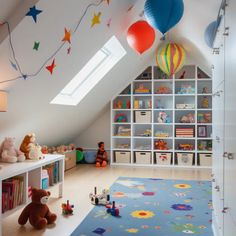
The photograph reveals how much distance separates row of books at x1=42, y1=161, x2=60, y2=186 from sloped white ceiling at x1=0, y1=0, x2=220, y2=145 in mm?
615

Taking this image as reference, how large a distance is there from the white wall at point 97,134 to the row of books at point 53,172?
2746mm

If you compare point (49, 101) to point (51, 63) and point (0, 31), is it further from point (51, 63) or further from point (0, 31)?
point (0, 31)

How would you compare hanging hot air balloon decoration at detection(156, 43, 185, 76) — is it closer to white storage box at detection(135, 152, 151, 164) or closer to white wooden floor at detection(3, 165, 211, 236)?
white wooden floor at detection(3, 165, 211, 236)

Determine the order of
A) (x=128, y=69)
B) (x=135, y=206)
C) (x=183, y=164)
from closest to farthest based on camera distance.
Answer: (x=135, y=206) < (x=128, y=69) < (x=183, y=164)

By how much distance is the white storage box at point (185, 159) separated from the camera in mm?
5434

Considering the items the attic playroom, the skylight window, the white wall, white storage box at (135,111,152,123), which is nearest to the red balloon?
the attic playroom

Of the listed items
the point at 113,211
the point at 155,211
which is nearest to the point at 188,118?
the point at 155,211

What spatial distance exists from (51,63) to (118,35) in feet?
3.96

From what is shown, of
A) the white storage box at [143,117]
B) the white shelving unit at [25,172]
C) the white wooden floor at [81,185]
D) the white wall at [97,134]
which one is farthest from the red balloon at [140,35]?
the white wall at [97,134]

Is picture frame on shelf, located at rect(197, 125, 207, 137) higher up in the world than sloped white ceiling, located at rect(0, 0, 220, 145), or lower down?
lower down

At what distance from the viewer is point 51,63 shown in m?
2.77

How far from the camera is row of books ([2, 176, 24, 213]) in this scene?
2.46 meters

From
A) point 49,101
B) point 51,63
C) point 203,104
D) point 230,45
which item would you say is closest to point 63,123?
point 49,101

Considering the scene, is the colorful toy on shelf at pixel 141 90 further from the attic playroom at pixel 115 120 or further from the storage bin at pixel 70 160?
the storage bin at pixel 70 160
